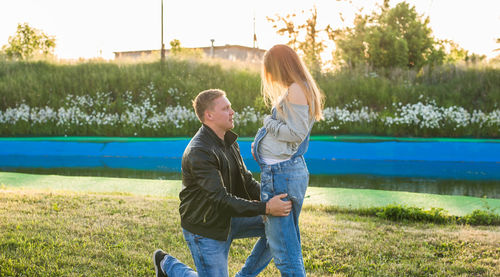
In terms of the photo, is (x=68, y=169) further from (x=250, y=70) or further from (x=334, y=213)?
(x=250, y=70)

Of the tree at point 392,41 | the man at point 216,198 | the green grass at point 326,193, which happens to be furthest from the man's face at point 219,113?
the tree at point 392,41

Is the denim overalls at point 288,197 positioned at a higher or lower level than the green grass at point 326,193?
higher

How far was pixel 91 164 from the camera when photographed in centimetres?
A: 948

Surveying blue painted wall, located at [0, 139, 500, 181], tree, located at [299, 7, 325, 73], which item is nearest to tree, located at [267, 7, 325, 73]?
Answer: tree, located at [299, 7, 325, 73]

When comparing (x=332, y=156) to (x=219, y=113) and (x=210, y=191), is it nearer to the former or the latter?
(x=219, y=113)

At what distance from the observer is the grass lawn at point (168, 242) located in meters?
3.26

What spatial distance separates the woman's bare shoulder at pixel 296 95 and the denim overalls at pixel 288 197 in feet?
0.51

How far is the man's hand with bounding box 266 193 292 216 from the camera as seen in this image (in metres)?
2.34

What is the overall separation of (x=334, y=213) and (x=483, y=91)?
9.80 m

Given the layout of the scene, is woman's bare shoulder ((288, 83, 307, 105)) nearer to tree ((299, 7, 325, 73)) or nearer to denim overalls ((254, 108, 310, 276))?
denim overalls ((254, 108, 310, 276))

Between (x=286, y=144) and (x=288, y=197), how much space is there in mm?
289

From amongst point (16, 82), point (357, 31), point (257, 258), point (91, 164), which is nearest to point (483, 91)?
point (357, 31)

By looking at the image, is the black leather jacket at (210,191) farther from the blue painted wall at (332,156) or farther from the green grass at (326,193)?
the blue painted wall at (332,156)

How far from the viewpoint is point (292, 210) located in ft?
8.13
